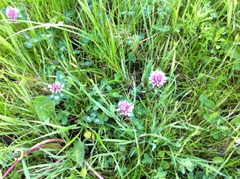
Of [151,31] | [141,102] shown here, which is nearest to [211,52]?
[151,31]

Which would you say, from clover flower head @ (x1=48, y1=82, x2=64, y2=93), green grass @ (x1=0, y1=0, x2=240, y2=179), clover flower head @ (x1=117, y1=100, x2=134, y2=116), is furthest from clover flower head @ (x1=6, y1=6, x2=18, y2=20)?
clover flower head @ (x1=117, y1=100, x2=134, y2=116)

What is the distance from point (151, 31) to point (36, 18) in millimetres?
526

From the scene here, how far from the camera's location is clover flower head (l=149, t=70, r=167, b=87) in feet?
4.25

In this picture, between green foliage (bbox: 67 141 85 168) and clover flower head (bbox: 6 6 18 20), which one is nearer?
green foliage (bbox: 67 141 85 168)

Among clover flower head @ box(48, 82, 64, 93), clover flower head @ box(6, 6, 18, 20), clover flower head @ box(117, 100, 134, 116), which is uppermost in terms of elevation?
clover flower head @ box(6, 6, 18, 20)

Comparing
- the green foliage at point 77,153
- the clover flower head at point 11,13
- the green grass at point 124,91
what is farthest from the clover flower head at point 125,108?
the clover flower head at point 11,13

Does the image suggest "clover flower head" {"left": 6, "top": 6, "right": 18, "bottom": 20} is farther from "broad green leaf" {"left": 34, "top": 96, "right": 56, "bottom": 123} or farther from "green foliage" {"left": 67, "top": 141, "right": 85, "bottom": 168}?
"green foliage" {"left": 67, "top": 141, "right": 85, "bottom": 168}

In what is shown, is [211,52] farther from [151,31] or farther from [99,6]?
[99,6]

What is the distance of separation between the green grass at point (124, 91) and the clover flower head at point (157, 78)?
5 centimetres

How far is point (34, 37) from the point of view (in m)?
1.41

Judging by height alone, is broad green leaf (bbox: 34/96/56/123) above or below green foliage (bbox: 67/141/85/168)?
above

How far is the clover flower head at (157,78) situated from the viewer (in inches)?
51.0

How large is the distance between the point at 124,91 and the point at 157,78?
160 mm

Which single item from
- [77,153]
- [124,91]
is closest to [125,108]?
[124,91]
